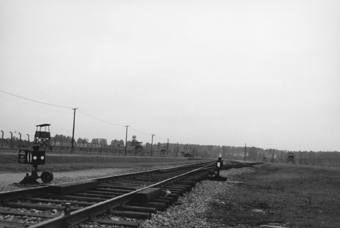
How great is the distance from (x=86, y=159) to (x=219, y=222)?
29.4 m

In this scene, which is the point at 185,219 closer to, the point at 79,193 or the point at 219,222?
the point at 219,222

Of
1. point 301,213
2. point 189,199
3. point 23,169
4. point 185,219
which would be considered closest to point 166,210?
point 185,219

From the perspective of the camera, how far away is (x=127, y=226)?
5.48 m

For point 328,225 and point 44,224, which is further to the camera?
point 328,225

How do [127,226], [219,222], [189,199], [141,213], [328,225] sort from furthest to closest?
[189,199] < [328,225] < [219,222] < [141,213] < [127,226]

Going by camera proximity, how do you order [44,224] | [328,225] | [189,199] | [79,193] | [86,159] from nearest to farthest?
1. [44,224]
2. [328,225]
3. [79,193]
4. [189,199]
5. [86,159]

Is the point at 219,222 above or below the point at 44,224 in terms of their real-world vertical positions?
below

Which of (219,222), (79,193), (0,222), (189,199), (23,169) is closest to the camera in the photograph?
(0,222)

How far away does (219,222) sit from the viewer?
666cm

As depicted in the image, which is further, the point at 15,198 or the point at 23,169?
the point at 23,169

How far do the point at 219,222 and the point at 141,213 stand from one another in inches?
62.6

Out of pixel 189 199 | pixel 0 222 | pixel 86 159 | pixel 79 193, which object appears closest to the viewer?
pixel 0 222

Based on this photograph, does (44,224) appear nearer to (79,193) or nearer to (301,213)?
(79,193)

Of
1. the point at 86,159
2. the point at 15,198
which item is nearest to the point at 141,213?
the point at 15,198
